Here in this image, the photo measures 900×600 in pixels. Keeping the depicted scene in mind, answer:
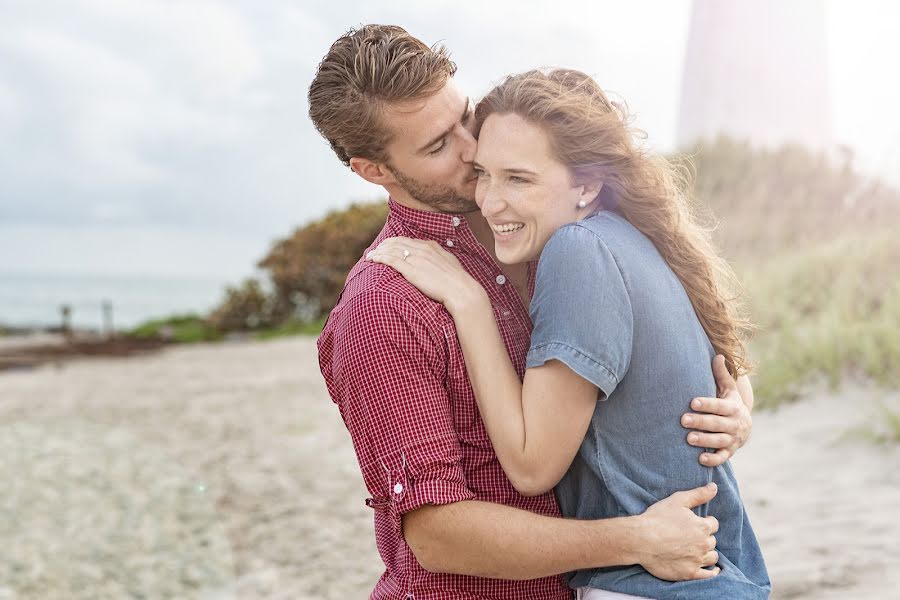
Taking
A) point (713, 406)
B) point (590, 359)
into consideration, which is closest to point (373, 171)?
point (590, 359)

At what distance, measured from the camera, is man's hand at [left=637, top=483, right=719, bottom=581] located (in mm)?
1819

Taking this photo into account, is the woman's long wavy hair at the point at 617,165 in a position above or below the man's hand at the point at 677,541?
above

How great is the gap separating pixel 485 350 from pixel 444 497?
327 millimetres

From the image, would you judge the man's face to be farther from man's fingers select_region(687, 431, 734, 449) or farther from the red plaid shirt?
man's fingers select_region(687, 431, 734, 449)

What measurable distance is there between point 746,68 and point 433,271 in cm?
1927

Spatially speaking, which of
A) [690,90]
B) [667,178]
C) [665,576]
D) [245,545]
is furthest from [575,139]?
[690,90]

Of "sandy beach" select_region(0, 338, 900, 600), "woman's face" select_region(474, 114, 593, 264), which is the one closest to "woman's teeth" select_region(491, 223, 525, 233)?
"woman's face" select_region(474, 114, 593, 264)

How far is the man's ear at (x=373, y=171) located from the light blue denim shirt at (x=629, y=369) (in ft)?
2.14

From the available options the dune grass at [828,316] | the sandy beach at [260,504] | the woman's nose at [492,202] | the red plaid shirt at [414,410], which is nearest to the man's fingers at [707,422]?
the red plaid shirt at [414,410]

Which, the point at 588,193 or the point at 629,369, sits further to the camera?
the point at 588,193

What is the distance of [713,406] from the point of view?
1913 mm

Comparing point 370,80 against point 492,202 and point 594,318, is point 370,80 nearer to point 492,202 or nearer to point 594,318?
point 492,202

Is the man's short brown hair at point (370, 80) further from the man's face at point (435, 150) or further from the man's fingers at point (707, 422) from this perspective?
the man's fingers at point (707, 422)

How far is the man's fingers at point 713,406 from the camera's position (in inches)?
74.7
